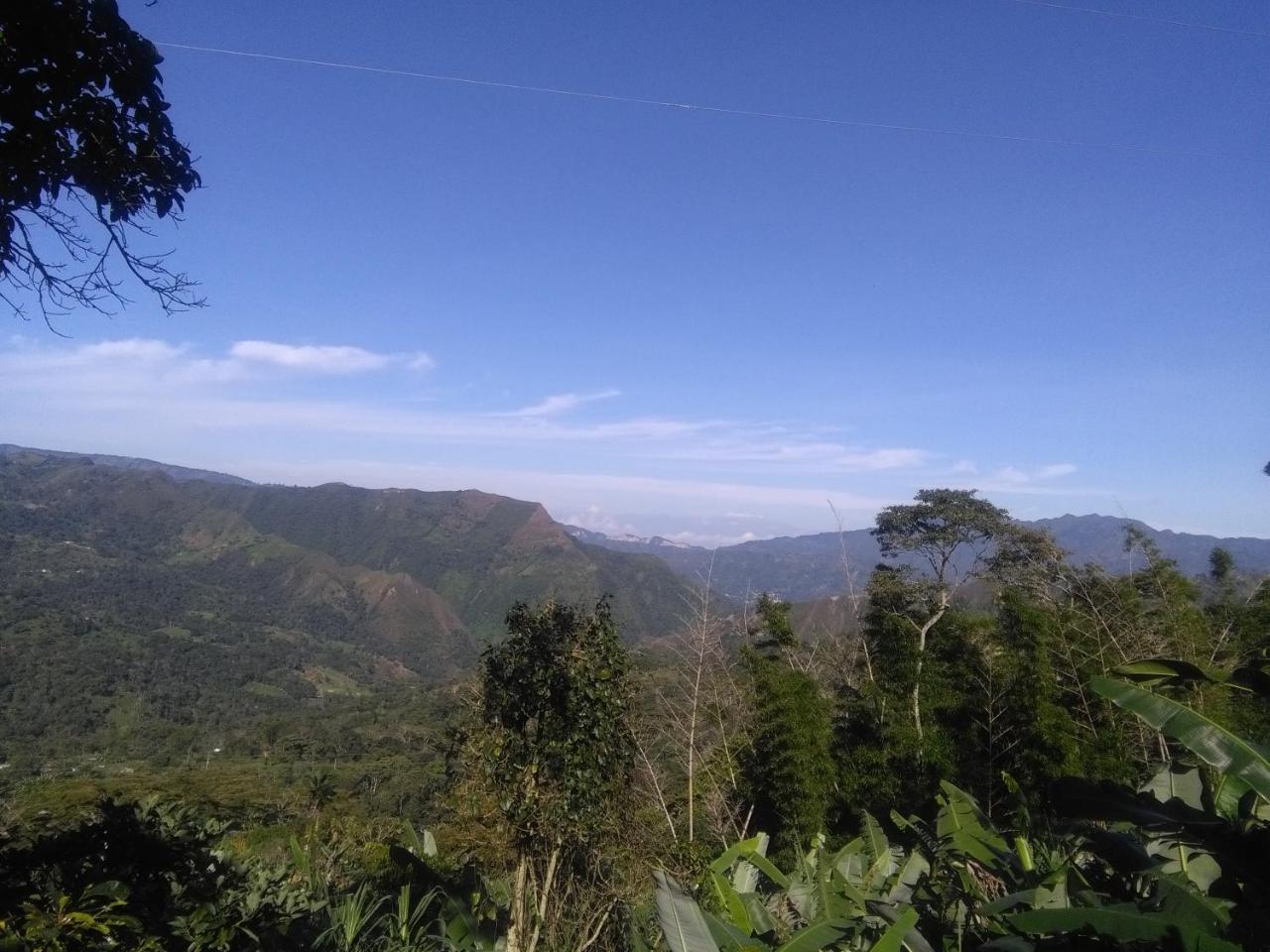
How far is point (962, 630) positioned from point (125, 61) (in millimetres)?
15430

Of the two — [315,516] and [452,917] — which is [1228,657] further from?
[315,516]

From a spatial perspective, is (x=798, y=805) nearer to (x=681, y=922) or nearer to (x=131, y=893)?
(x=681, y=922)

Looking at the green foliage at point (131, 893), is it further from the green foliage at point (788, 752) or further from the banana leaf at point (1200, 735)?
the green foliage at point (788, 752)

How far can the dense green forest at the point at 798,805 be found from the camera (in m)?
1.76

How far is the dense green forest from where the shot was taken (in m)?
1.76

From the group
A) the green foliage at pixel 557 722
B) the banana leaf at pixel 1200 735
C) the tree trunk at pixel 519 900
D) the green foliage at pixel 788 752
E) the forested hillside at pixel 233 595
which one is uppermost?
the banana leaf at pixel 1200 735

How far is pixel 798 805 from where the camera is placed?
12.5m

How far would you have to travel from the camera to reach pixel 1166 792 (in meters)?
2.33

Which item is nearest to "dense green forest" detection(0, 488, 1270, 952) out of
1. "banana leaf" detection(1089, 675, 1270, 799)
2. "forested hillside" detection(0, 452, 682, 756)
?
"banana leaf" detection(1089, 675, 1270, 799)

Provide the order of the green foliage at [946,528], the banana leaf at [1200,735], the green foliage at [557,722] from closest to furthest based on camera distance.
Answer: the banana leaf at [1200,735]
the green foliage at [557,722]
the green foliage at [946,528]

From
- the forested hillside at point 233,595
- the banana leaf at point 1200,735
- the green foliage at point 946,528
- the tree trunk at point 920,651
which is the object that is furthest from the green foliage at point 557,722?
the forested hillside at point 233,595

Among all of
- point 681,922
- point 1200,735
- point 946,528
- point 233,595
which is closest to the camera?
point 1200,735

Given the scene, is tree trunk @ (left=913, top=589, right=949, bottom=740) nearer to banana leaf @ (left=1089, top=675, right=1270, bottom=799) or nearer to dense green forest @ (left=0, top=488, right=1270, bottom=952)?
dense green forest @ (left=0, top=488, right=1270, bottom=952)

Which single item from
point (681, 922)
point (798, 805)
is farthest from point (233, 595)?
point (681, 922)
